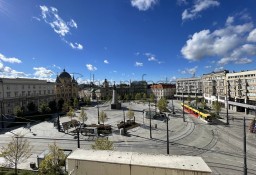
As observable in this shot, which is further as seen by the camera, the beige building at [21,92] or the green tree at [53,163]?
the beige building at [21,92]

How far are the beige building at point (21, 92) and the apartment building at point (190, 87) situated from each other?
8291cm

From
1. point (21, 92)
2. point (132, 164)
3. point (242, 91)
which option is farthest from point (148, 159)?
point (21, 92)

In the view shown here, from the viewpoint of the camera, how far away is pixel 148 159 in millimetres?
11742

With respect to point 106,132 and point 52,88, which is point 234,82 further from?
point 52,88

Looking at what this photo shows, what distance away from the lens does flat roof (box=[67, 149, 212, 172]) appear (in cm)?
1083

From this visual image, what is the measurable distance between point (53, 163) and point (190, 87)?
11925 centimetres

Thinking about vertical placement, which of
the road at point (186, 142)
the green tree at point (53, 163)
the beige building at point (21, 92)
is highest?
the beige building at point (21, 92)

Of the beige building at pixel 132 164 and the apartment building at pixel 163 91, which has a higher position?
the apartment building at pixel 163 91

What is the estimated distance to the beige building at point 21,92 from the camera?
2405 inches

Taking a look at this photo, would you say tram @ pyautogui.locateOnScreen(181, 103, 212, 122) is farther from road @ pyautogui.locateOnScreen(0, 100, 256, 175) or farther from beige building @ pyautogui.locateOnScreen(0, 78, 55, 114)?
beige building @ pyautogui.locateOnScreen(0, 78, 55, 114)

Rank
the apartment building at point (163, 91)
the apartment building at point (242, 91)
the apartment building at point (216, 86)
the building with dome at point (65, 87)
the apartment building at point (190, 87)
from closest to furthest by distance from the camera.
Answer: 1. the apartment building at point (242, 91)
2. the apartment building at point (216, 86)
3. the building with dome at point (65, 87)
4. the apartment building at point (190, 87)
5. the apartment building at point (163, 91)

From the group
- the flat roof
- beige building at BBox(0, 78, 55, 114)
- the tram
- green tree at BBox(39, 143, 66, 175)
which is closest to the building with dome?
beige building at BBox(0, 78, 55, 114)

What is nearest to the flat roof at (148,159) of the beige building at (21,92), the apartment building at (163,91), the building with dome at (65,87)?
the beige building at (21,92)

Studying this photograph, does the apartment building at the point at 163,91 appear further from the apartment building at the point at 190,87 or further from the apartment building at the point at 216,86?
the apartment building at the point at 216,86
